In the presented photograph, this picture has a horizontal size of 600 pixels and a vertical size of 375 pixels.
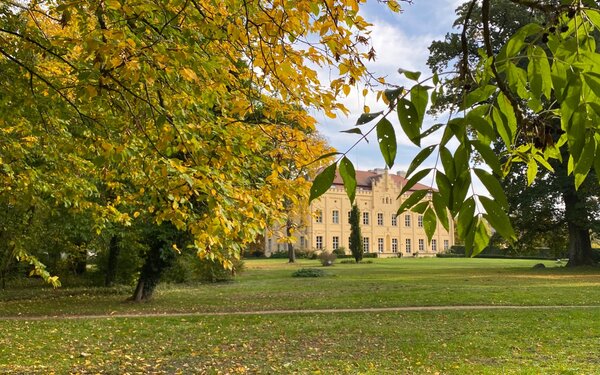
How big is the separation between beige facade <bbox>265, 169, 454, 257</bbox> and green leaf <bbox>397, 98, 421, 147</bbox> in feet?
216

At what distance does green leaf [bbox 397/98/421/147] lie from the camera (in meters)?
1.38

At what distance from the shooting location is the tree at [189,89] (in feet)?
12.7

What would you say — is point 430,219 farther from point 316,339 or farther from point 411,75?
point 316,339

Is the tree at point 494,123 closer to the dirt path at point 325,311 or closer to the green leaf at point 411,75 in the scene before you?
the green leaf at point 411,75

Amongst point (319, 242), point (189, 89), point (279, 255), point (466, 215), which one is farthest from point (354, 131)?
point (319, 242)

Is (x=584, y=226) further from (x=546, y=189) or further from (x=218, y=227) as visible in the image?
(x=218, y=227)

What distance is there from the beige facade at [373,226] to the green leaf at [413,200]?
65.6 metres

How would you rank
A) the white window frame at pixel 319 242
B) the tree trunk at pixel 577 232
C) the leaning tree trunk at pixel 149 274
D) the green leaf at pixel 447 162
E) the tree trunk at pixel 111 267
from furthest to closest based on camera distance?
the white window frame at pixel 319 242
the tree trunk at pixel 577 232
the tree trunk at pixel 111 267
the leaning tree trunk at pixel 149 274
the green leaf at pixel 447 162

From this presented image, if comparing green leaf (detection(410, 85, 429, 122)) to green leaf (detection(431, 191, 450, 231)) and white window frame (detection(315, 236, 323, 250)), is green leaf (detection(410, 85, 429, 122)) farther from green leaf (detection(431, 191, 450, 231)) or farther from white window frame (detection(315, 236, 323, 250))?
white window frame (detection(315, 236, 323, 250))

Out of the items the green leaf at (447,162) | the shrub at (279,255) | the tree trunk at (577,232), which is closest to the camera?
the green leaf at (447,162)

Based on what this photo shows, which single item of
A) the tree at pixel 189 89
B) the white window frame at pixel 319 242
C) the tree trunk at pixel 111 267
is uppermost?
the tree at pixel 189 89

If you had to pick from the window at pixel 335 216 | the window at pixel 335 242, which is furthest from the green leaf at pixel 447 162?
the window at pixel 335 242

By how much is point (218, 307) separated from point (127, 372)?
792 cm

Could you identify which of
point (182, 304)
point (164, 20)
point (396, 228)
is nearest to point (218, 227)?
point (164, 20)
